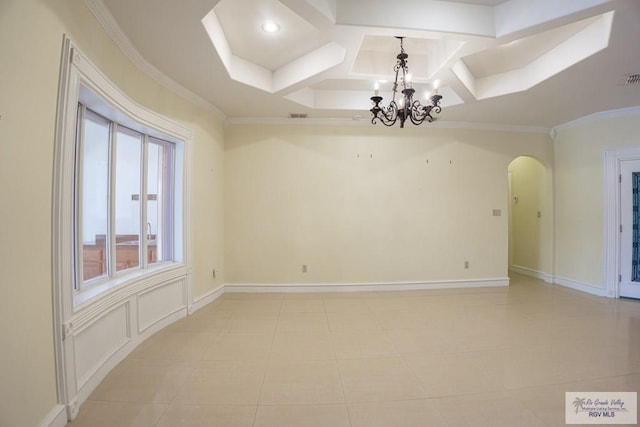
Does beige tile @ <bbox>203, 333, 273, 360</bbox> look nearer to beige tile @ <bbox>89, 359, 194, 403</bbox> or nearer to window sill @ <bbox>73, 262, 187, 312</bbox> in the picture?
beige tile @ <bbox>89, 359, 194, 403</bbox>

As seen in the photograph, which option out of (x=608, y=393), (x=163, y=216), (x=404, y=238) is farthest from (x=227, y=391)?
(x=404, y=238)

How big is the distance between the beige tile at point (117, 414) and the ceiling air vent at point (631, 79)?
5.62 meters

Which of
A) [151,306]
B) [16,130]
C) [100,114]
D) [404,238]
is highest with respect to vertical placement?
[100,114]

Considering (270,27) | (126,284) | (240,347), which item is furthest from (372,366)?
(270,27)

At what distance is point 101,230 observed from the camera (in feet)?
8.35

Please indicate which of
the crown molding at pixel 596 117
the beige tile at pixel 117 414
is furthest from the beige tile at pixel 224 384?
the crown molding at pixel 596 117

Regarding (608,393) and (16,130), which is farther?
(608,393)

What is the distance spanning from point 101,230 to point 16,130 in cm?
136

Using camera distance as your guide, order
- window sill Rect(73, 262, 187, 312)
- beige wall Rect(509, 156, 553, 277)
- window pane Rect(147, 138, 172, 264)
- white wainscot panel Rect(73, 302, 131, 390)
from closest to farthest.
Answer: white wainscot panel Rect(73, 302, 131, 390) → window sill Rect(73, 262, 187, 312) → window pane Rect(147, 138, 172, 264) → beige wall Rect(509, 156, 553, 277)

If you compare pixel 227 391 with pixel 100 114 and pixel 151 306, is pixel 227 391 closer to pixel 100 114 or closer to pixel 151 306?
pixel 151 306

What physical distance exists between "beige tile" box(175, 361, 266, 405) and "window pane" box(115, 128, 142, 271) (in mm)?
1460

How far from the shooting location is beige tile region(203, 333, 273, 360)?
2596 millimetres

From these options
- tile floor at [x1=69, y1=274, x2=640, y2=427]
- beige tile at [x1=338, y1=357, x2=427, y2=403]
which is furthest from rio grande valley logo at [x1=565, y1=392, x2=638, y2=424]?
beige tile at [x1=338, y1=357, x2=427, y2=403]

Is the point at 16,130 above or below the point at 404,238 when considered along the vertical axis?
above
